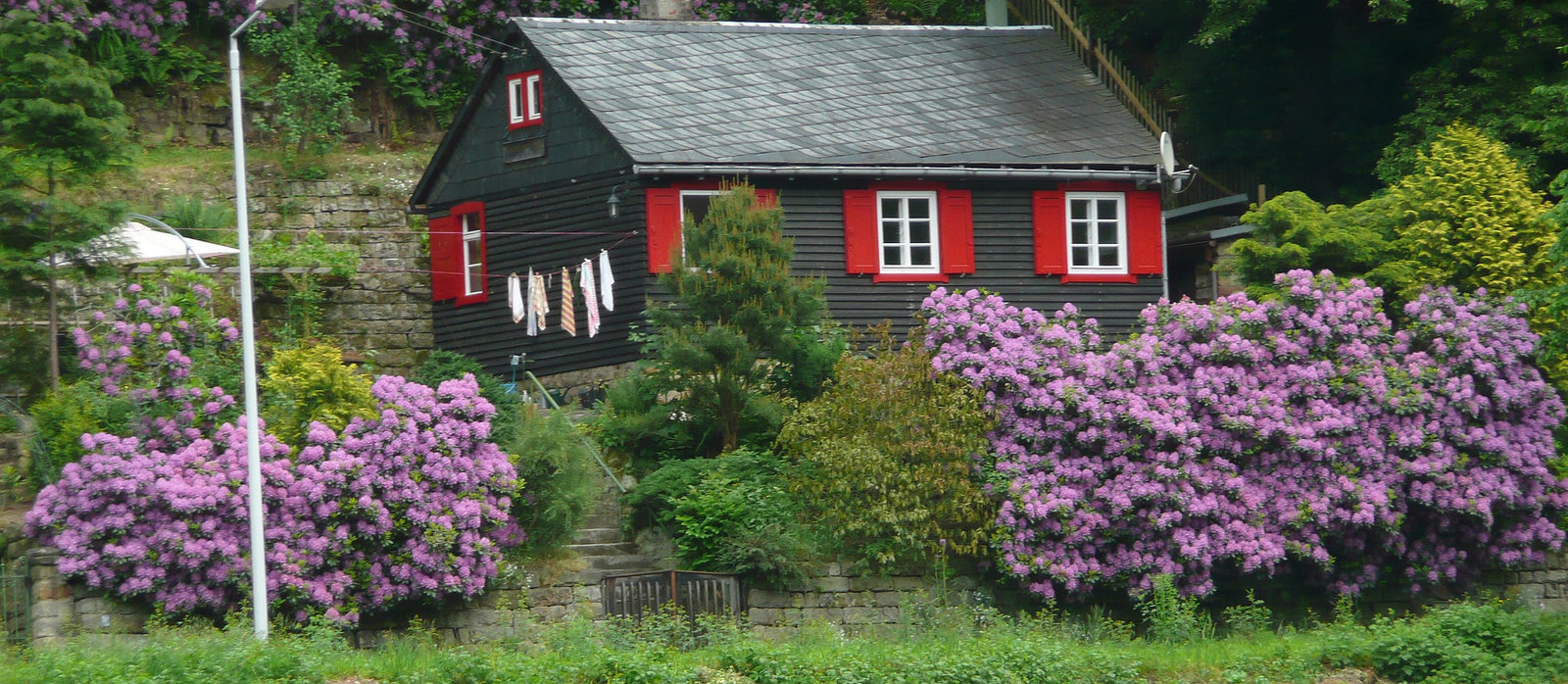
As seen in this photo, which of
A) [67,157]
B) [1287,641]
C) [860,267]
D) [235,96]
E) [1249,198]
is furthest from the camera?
[1249,198]

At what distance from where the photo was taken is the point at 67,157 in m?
23.3

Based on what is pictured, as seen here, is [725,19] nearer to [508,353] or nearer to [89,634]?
[508,353]

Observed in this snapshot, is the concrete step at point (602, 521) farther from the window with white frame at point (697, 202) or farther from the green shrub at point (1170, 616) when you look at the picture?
the green shrub at point (1170, 616)

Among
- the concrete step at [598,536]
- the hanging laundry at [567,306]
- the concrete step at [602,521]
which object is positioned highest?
the hanging laundry at [567,306]

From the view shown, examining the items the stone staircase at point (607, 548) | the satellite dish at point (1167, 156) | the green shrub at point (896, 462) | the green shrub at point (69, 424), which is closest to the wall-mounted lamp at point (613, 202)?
the stone staircase at point (607, 548)

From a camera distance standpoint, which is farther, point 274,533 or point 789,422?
point 789,422

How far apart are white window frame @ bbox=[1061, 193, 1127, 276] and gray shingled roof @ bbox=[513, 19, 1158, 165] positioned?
2.10 feet

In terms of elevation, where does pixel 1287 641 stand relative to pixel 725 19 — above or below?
Answer: below

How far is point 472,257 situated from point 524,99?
2665 mm

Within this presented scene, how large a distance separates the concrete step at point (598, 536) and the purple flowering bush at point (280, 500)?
44.6 inches

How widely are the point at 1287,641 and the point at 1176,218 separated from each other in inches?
496

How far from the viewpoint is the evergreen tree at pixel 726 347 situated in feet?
80.0

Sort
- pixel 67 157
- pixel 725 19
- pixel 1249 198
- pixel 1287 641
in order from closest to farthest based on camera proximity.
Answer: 1. pixel 1287 641
2. pixel 67 157
3. pixel 1249 198
4. pixel 725 19

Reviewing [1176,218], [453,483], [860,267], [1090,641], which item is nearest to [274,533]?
[453,483]
